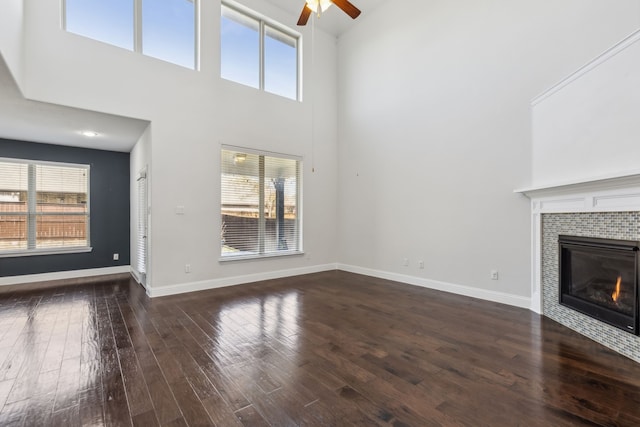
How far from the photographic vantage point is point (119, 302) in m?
4.15

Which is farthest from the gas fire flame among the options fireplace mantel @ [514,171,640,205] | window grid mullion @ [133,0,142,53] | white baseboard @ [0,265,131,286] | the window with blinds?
white baseboard @ [0,265,131,286]

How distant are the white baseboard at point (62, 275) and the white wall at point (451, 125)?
4776mm

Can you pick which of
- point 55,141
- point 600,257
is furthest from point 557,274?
point 55,141

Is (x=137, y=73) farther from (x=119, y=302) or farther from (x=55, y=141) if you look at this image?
(x=119, y=302)

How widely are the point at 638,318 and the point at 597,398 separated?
1.03 metres

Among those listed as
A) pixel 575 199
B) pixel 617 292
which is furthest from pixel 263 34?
pixel 617 292

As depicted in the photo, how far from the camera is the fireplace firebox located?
257cm

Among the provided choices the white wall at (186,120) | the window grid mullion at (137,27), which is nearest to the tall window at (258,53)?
the white wall at (186,120)

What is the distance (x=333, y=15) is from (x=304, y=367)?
6.38 metres

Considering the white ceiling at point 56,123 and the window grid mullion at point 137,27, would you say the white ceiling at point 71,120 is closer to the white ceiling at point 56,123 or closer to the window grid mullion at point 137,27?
the white ceiling at point 56,123

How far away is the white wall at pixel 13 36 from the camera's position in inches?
103

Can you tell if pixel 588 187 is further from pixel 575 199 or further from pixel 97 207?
pixel 97 207

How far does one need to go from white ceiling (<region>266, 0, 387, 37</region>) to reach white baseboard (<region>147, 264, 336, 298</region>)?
497 cm

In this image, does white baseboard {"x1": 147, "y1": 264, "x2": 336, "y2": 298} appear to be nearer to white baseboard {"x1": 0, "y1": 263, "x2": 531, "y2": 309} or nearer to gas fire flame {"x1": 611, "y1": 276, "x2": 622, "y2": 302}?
white baseboard {"x1": 0, "y1": 263, "x2": 531, "y2": 309}
